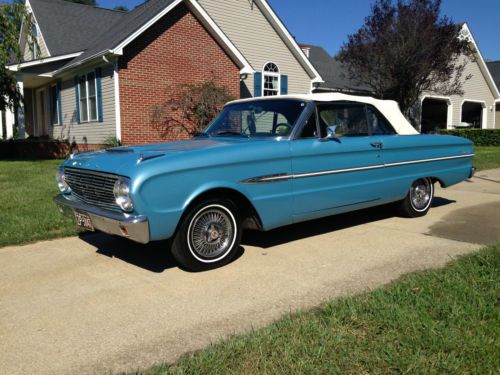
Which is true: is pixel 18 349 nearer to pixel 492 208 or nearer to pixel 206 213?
pixel 206 213

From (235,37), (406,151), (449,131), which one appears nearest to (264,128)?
(406,151)

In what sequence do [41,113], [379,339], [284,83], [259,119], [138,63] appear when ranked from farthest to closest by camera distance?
[41,113]
[284,83]
[138,63]
[259,119]
[379,339]

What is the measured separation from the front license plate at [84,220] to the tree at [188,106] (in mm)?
10615

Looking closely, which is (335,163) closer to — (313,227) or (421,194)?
(313,227)

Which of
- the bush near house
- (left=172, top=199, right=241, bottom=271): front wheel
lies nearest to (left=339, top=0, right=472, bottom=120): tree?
the bush near house

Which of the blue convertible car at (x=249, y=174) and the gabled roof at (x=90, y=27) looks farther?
the gabled roof at (x=90, y=27)

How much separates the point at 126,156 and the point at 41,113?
748 inches

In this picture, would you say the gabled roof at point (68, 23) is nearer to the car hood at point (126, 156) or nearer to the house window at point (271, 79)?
the house window at point (271, 79)

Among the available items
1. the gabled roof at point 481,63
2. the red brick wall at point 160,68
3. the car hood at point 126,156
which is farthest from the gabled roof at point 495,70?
the car hood at point 126,156

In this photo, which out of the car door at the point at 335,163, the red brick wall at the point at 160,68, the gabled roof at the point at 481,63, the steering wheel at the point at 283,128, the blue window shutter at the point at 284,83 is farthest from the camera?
the gabled roof at the point at 481,63

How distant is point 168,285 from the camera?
4.11 metres

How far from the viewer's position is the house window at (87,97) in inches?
621

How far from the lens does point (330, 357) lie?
2744 mm

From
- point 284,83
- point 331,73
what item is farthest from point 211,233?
point 331,73
